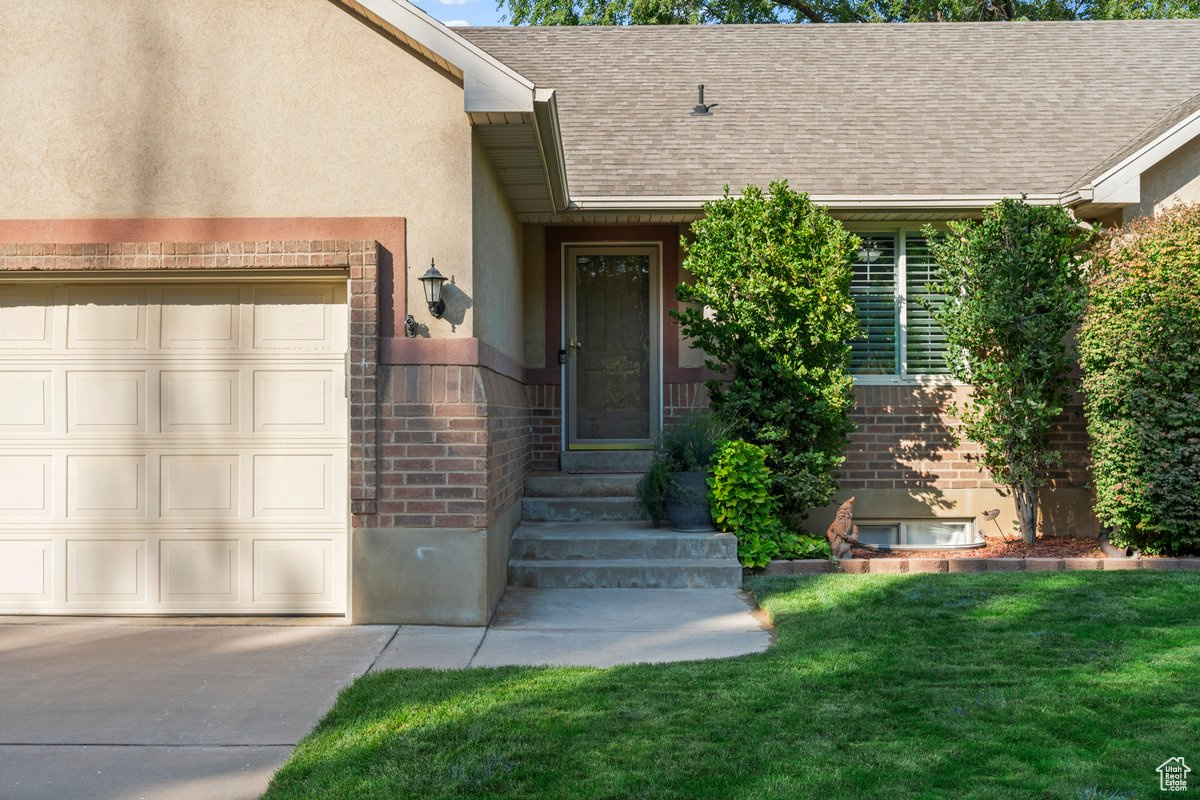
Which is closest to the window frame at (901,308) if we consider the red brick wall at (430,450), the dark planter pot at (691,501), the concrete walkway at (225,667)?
the dark planter pot at (691,501)

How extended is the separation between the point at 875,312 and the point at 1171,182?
116 inches

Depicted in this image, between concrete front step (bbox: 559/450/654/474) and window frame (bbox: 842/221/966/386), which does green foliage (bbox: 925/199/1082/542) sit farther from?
concrete front step (bbox: 559/450/654/474)

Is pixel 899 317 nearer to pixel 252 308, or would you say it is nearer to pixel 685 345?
pixel 685 345

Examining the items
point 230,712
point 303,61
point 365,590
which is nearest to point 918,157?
point 303,61

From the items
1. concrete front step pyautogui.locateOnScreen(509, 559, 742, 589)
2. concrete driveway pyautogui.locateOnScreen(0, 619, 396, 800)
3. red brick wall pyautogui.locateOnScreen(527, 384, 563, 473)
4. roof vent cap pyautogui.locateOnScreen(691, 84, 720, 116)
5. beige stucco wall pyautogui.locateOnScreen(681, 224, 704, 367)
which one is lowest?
concrete driveway pyautogui.locateOnScreen(0, 619, 396, 800)

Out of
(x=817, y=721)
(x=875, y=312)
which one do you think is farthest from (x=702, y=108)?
(x=817, y=721)

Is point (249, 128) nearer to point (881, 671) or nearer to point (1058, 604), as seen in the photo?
point (881, 671)

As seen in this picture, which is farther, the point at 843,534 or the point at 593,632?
the point at 843,534

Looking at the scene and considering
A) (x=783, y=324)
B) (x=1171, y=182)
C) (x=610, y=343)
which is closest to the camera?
(x=783, y=324)

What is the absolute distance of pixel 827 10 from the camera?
917 inches

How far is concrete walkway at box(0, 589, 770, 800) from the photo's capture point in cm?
398

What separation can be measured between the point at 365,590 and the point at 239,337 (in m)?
1.94

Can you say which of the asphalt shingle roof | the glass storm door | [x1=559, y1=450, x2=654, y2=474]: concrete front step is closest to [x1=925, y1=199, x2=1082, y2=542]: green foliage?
the asphalt shingle roof

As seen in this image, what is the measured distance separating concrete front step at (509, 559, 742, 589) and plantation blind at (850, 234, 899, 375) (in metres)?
3.25
